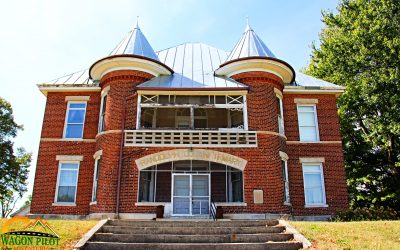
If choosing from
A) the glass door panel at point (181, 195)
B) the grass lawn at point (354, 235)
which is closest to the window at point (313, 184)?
the grass lawn at point (354, 235)

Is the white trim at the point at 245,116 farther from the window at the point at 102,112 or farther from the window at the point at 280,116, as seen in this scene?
the window at the point at 102,112

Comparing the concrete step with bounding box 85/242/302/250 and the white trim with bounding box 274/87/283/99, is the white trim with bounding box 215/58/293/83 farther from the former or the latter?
the concrete step with bounding box 85/242/302/250

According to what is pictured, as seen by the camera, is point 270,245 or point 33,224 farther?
point 33,224

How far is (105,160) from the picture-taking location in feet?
57.1

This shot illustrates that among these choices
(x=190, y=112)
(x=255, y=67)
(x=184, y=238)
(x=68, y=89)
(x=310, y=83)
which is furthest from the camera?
(x=310, y=83)

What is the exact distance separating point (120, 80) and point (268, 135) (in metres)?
8.16

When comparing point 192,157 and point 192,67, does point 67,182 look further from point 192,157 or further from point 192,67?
point 192,67

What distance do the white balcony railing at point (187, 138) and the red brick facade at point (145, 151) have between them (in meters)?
0.28

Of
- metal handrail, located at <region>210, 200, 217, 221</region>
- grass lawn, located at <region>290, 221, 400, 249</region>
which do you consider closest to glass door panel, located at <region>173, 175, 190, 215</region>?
metal handrail, located at <region>210, 200, 217, 221</region>

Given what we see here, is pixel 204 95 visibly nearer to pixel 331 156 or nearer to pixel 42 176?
pixel 331 156

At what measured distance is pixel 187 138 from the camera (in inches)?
691

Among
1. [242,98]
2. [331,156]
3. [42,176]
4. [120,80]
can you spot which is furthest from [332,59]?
[42,176]

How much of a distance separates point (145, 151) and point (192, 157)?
233cm

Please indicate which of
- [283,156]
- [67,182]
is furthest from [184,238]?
[67,182]
